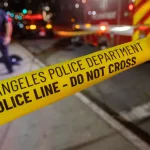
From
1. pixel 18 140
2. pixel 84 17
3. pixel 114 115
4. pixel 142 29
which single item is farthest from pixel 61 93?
pixel 84 17

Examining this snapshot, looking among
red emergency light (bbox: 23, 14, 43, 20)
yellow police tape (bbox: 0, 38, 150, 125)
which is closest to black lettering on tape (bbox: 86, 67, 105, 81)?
yellow police tape (bbox: 0, 38, 150, 125)

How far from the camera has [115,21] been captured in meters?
7.81

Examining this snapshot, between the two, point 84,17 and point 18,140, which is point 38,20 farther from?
point 18,140

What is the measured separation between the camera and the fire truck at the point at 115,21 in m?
6.26

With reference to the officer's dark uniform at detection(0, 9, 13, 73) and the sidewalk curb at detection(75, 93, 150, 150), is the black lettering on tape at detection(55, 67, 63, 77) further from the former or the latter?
the officer's dark uniform at detection(0, 9, 13, 73)

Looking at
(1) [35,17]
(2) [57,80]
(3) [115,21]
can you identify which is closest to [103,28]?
(3) [115,21]

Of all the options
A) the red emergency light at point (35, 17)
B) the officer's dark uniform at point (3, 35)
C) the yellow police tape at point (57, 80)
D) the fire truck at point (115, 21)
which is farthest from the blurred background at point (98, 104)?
the red emergency light at point (35, 17)

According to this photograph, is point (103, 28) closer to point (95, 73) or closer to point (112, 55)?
point (112, 55)

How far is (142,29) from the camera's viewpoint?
6.20 metres

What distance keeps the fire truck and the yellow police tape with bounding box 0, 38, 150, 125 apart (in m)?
3.15

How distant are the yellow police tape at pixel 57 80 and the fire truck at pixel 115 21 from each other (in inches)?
124

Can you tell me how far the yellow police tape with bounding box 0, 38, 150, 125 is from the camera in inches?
102

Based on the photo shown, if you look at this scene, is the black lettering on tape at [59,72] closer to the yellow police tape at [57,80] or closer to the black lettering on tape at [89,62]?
the yellow police tape at [57,80]

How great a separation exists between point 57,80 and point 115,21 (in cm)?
544
